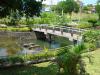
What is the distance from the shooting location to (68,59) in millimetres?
13883

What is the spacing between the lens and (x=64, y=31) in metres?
39.5

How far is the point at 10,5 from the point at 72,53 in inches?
204

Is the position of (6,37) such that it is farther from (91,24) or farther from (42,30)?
(91,24)

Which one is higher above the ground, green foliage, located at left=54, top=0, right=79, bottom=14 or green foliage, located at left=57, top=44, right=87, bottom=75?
green foliage, located at left=54, top=0, right=79, bottom=14

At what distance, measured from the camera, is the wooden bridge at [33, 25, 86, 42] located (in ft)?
116

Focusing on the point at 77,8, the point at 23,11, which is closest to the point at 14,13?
the point at 23,11

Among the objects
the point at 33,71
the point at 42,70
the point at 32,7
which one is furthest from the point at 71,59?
the point at 32,7

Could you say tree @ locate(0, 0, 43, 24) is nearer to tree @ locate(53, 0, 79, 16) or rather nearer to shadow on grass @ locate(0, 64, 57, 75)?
shadow on grass @ locate(0, 64, 57, 75)

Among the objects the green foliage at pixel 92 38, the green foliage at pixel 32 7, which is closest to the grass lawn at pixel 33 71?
the green foliage at pixel 32 7

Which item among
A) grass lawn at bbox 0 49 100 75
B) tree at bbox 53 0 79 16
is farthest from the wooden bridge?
tree at bbox 53 0 79 16

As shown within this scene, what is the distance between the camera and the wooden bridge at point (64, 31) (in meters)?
35.4

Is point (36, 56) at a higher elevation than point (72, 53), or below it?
below

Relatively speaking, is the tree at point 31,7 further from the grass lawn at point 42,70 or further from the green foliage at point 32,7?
the grass lawn at point 42,70

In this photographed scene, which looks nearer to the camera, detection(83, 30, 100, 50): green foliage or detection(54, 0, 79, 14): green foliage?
detection(83, 30, 100, 50): green foliage
